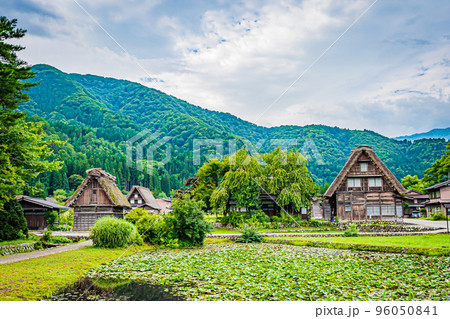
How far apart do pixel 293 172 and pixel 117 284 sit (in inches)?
1005

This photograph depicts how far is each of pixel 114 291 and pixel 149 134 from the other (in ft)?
155

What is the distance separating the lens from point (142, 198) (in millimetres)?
55469

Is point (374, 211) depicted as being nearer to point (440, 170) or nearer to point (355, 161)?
point (355, 161)

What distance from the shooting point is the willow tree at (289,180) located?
31797 millimetres

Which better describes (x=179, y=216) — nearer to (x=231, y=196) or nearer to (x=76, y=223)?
(x=231, y=196)

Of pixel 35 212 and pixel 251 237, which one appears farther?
pixel 35 212

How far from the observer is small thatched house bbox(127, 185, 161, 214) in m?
54.7

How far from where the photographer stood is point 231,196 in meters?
33.3

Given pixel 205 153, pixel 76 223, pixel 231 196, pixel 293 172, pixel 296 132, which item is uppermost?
pixel 296 132

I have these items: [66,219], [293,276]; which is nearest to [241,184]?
[293,276]

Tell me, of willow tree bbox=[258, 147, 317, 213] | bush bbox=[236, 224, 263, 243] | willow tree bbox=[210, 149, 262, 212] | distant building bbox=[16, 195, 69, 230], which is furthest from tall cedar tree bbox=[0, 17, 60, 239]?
willow tree bbox=[258, 147, 317, 213]
